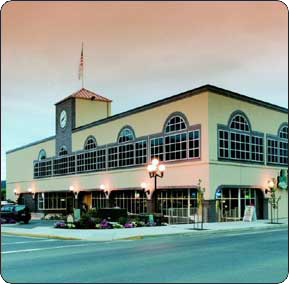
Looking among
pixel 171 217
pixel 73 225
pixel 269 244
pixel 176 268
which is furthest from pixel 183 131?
pixel 176 268

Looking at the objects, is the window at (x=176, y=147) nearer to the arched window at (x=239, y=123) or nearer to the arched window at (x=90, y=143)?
the arched window at (x=239, y=123)

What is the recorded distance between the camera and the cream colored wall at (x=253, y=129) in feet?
98.7

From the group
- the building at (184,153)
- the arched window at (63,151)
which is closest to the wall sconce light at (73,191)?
the building at (184,153)

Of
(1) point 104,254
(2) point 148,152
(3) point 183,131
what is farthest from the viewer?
(2) point 148,152

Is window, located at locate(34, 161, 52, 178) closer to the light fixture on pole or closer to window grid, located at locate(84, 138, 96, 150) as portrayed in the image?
window grid, located at locate(84, 138, 96, 150)

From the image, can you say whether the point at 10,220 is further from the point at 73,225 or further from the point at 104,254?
the point at 104,254

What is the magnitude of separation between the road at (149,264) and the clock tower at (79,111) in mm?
32057

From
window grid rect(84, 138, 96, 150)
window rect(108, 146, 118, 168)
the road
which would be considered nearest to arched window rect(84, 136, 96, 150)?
window grid rect(84, 138, 96, 150)

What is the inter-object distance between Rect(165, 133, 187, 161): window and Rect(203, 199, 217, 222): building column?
143 inches

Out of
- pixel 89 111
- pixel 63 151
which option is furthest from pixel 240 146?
pixel 63 151

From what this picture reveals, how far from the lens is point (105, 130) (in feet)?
137

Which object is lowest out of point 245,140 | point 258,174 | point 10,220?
point 10,220

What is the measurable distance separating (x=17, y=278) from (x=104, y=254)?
408 centimetres

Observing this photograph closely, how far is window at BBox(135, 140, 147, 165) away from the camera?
36031mm
